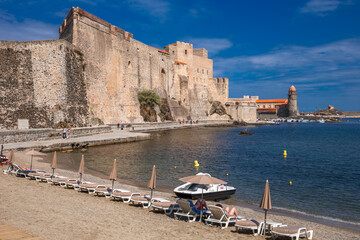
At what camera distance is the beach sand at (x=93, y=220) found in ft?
19.8

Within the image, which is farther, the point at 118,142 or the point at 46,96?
the point at 118,142

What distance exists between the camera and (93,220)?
682 cm

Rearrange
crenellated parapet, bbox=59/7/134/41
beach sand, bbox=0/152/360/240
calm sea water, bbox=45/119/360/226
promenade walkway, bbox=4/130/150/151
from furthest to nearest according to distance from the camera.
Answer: crenellated parapet, bbox=59/7/134/41 → promenade walkway, bbox=4/130/150/151 → calm sea water, bbox=45/119/360/226 → beach sand, bbox=0/152/360/240

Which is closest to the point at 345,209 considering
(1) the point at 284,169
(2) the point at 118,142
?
(1) the point at 284,169

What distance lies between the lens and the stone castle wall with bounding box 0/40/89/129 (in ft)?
72.9

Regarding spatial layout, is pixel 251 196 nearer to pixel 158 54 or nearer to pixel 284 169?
pixel 284 169

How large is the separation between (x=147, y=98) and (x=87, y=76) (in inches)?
563

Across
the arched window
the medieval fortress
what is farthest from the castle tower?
the arched window

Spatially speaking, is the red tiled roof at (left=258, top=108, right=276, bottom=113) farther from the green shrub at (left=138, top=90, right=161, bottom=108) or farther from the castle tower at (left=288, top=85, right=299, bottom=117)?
the green shrub at (left=138, top=90, right=161, bottom=108)

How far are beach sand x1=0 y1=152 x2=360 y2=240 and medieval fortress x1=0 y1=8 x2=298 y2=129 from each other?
16.0 m

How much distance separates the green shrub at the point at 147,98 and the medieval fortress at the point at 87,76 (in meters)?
1.07

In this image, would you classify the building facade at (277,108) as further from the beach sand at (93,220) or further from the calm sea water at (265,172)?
the beach sand at (93,220)

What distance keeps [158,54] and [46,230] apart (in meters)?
50.3

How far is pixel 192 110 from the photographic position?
68.1 metres
